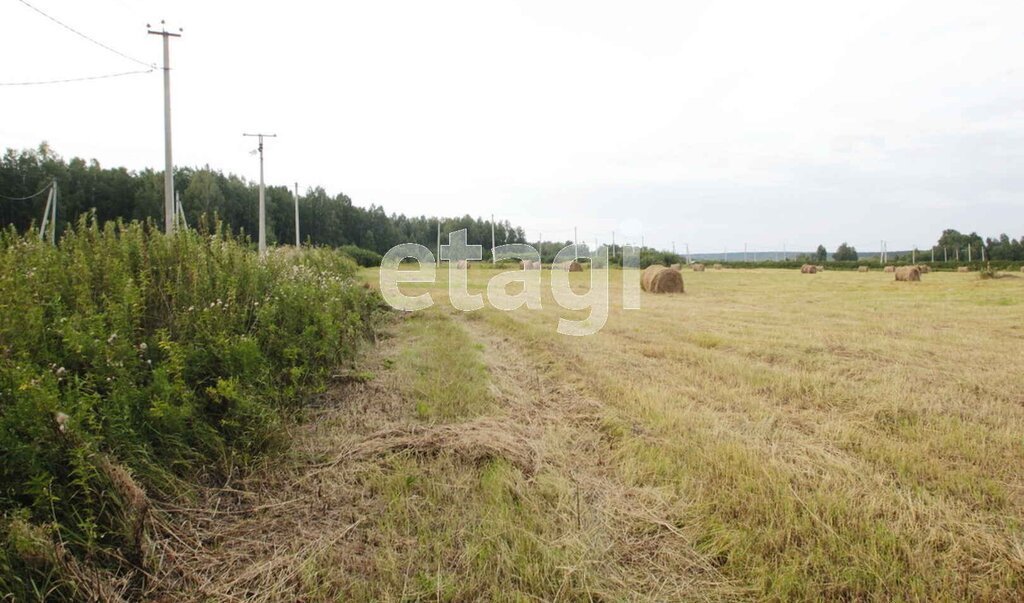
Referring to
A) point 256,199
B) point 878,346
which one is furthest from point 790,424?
point 256,199

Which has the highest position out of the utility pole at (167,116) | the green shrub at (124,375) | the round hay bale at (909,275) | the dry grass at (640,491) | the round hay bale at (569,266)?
the utility pole at (167,116)

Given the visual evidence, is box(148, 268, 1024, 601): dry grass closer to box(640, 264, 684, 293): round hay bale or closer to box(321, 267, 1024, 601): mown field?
box(321, 267, 1024, 601): mown field

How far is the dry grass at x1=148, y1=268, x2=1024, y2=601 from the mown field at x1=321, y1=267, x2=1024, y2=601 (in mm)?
12

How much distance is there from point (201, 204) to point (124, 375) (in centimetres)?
5723

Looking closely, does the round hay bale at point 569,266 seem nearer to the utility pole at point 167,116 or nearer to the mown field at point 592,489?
the utility pole at point 167,116

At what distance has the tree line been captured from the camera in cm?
4112

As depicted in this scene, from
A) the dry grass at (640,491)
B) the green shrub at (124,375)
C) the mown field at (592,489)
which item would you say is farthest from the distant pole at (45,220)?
the dry grass at (640,491)

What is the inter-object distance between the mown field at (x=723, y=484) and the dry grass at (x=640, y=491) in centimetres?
1

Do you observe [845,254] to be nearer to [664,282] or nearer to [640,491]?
[664,282]

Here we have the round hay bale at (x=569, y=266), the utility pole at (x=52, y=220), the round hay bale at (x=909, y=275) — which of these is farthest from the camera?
the round hay bale at (x=569, y=266)

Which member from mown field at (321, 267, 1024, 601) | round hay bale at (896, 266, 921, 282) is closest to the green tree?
round hay bale at (896, 266, 921, 282)

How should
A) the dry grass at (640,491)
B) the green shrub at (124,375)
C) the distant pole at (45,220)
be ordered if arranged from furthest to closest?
the distant pole at (45,220) → the dry grass at (640,491) → the green shrub at (124,375)

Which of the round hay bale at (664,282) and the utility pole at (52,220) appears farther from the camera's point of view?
the round hay bale at (664,282)

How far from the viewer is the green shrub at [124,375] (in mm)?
2023
